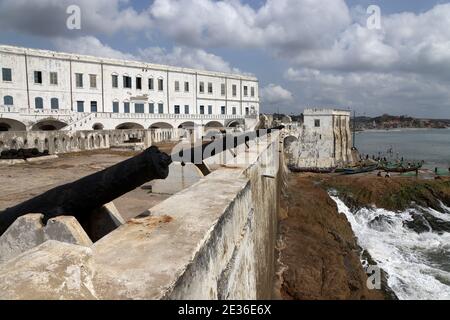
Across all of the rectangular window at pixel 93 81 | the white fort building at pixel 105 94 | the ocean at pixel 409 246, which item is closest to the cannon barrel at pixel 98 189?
the ocean at pixel 409 246

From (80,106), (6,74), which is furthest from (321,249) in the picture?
(80,106)

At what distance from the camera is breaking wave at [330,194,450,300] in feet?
45.7

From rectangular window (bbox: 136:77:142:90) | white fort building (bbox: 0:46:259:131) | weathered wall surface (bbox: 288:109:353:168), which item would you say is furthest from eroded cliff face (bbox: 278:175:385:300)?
rectangular window (bbox: 136:77:142:90)

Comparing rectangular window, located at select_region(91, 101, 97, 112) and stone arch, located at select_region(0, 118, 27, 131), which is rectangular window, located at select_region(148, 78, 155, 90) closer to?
rectangular window, located at select_region(91, 101, 97, 112)

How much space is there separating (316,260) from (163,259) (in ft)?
29.9

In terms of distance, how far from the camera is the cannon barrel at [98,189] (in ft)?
10.8

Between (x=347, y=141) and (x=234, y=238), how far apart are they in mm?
43559

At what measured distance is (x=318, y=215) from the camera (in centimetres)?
1600

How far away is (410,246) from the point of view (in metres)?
19.7

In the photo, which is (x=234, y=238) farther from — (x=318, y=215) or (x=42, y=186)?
(x=318, y=215)

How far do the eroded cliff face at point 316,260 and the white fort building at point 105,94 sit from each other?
61.1 ft

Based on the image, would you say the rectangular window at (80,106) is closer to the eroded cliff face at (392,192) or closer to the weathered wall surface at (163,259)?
the eroded cliff face at (392,192)
